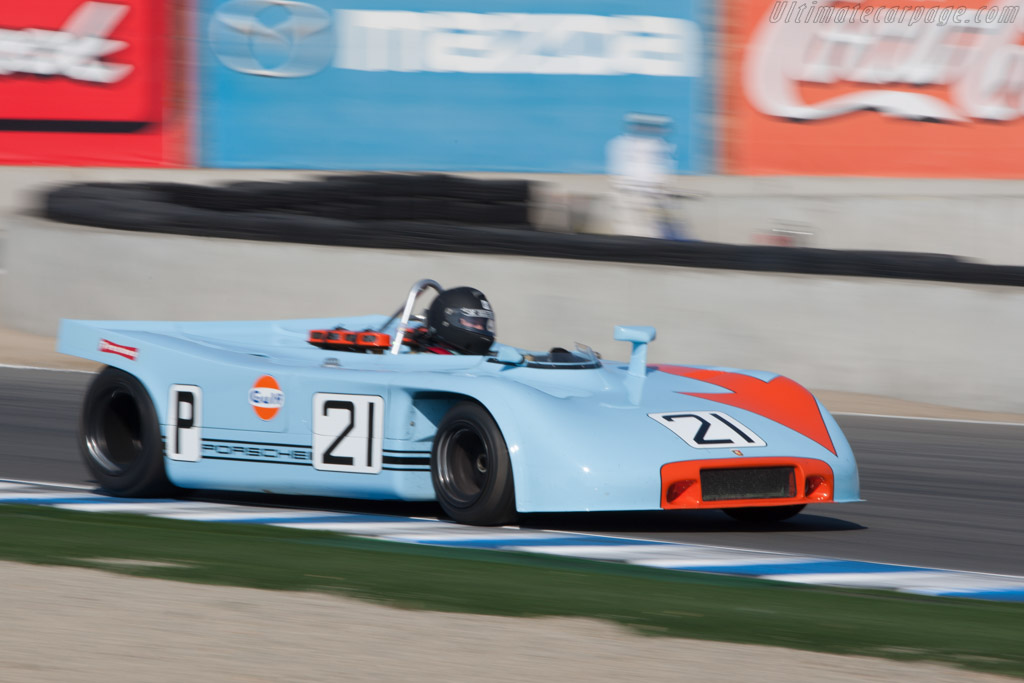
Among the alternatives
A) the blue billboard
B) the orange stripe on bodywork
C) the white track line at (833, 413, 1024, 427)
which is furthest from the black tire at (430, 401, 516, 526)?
the blue billboard

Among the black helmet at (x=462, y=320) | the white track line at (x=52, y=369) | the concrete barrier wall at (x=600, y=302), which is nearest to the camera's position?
the black helmet at (x=462, y=320)

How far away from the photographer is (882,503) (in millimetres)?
7062

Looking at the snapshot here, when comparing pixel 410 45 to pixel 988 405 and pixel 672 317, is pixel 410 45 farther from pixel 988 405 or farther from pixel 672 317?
pixel 988 405

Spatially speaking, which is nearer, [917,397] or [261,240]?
[917,397]

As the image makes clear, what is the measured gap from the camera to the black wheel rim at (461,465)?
6043 millimetres

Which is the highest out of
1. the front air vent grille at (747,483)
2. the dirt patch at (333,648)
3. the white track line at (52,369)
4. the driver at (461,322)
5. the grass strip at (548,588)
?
the driver at (461,322)

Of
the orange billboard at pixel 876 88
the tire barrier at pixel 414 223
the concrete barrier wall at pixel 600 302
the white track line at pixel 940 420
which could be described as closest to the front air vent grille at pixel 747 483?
A: the white track line at pixel 940 420

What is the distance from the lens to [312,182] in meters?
15.2

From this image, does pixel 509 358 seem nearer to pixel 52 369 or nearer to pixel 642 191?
pixel 52 369

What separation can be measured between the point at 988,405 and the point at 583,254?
10.7 ft

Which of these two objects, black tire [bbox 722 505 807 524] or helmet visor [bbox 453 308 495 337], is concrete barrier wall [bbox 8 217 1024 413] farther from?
helmet visor [bbox 453 308 495 337]

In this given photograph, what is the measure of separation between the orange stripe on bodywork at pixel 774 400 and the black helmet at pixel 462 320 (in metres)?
0.87

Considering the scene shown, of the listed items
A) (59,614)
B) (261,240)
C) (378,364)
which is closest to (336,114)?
(261,240)

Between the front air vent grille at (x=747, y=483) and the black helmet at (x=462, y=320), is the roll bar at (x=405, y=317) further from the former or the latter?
the front air vent grille at (x=747, y=483)
